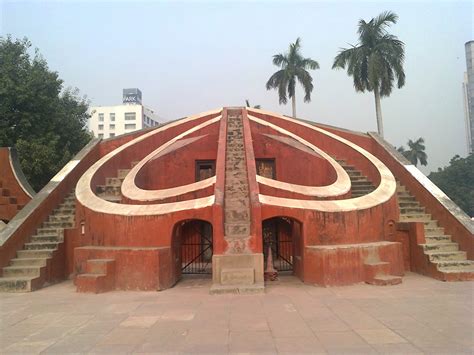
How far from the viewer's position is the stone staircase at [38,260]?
6.86 metres

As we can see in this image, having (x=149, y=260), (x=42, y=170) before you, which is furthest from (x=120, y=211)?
(x=42, y=170)

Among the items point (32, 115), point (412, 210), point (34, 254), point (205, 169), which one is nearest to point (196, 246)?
point (205, 169)

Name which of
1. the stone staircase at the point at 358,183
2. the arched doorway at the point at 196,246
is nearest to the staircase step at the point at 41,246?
the arched doorway at the point at 196,246

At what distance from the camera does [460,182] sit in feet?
116

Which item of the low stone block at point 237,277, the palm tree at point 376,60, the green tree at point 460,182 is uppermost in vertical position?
the palm tree at point 376,60

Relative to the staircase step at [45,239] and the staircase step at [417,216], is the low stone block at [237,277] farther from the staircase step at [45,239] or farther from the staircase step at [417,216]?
the staircase step at [417,216]

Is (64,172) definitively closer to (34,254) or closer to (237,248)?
(34,254)

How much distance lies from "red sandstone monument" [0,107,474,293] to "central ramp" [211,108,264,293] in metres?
0.02

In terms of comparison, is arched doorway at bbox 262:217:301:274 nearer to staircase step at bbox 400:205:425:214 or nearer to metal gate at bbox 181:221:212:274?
metal gate at bbox 181:221:212:274

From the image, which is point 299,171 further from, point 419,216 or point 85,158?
point 85,158

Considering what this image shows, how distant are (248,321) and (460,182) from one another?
3597 cm

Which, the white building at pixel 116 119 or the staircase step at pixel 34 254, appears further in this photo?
the white building at pixel 116 119

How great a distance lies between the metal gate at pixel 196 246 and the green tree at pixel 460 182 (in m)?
29.2

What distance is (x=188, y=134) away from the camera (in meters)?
11.9
